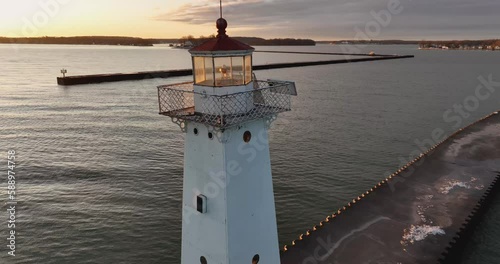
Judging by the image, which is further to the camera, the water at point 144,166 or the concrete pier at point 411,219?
the water at point 144,166

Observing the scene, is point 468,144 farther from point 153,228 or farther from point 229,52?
point 229,52

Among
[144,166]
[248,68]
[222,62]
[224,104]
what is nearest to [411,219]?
[248,68]

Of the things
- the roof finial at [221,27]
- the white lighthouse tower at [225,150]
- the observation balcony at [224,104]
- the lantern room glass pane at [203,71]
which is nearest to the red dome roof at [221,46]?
the white lighthouse tower at [225,150]

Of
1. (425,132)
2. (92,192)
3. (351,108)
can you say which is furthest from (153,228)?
(351,108)

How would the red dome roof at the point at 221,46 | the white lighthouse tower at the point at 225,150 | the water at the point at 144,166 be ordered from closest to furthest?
the red dome roof at the point at 221,46 → the white lighthouse tower at the point at 225,150 → the water at the point at 144,166

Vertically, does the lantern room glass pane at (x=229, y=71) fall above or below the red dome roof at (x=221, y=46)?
below

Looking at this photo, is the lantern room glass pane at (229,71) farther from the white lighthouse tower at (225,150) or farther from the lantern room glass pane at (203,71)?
the lantern room glass pane at (203,71)

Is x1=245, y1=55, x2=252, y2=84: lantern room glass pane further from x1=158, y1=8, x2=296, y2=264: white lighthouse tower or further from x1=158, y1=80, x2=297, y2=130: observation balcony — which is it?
x1=158, y1=80, x2=297, y2=130: observation balcony

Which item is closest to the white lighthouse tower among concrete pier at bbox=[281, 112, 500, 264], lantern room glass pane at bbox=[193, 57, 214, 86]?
lantern room glass pane at bbox=[193, 57, 214, 86]
